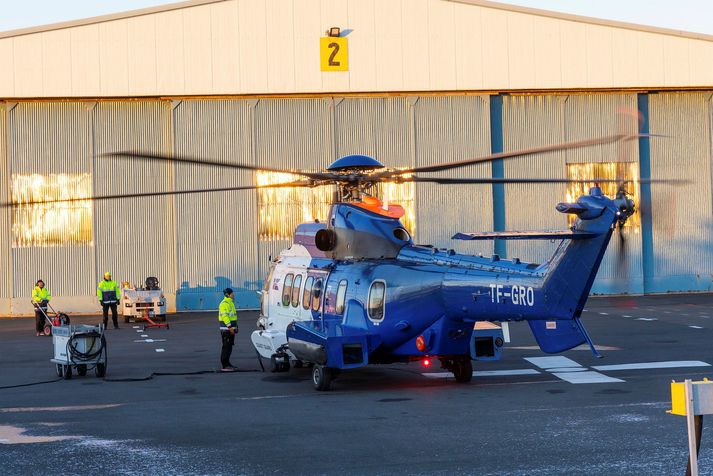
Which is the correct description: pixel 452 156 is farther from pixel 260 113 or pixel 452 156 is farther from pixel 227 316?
pixel 227 316

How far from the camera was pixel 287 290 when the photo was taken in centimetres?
2152

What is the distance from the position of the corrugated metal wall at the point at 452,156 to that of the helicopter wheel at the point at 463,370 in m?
23.9

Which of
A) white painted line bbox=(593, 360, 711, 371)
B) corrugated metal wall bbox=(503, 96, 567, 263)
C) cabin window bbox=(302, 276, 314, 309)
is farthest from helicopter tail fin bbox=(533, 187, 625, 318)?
corrugated metal wall bbox=(503, 96, 567, 263)

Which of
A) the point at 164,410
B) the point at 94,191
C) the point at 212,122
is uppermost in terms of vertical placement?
the point at 212,122

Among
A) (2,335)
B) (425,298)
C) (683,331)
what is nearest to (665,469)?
(425,298)

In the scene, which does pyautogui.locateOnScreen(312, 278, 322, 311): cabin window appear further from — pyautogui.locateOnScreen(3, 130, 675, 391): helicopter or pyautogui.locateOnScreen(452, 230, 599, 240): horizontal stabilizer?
pyautogui.locateOnScreen(452, 230, 599, 240): horizontal stabilizer

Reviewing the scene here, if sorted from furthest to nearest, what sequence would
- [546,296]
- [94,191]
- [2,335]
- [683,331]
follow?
1. [94,191]
2. [2,335]
3. [683,331]
4. [546,296]

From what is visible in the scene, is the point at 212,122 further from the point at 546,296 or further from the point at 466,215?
the point at 546,296

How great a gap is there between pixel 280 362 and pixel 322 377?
3.08 metres

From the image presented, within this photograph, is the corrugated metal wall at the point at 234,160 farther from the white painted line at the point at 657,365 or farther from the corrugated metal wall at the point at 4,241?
the white painted line at the point at 657,365

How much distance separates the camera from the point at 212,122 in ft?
138

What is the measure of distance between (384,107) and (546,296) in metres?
27.7

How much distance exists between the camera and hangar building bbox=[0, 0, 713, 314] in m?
41.1

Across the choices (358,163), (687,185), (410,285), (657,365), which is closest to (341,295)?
(410,285)
